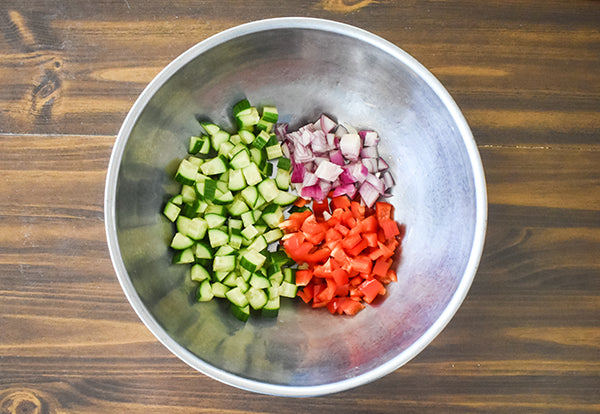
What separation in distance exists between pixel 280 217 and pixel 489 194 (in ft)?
1.96

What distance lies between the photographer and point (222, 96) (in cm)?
123

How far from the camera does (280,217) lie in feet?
4.20

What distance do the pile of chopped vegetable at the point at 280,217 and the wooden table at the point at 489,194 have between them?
0.28 m

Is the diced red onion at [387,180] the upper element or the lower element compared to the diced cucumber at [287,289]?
upper

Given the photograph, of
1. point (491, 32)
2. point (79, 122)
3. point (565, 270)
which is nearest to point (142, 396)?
point (79, 122)

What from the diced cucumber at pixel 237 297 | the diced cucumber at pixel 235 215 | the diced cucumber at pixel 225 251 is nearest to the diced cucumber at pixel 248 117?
the diced cucumber at pixel 235 215

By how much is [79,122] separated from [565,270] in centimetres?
142

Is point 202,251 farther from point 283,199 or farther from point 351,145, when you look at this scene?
point 351,145

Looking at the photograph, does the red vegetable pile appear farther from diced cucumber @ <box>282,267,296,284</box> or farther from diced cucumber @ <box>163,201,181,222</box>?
diced cucumber @ <box>163,201,181,222</box>

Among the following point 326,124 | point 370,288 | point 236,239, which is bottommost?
point 370,288

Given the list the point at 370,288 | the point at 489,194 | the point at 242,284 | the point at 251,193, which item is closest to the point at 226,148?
the point at 251,193

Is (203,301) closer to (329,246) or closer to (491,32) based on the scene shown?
(329,246)

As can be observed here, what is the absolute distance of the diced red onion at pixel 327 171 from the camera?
125 cm

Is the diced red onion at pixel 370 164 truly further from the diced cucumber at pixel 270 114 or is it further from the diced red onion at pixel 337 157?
the diced cucumber at pixel 270 114
